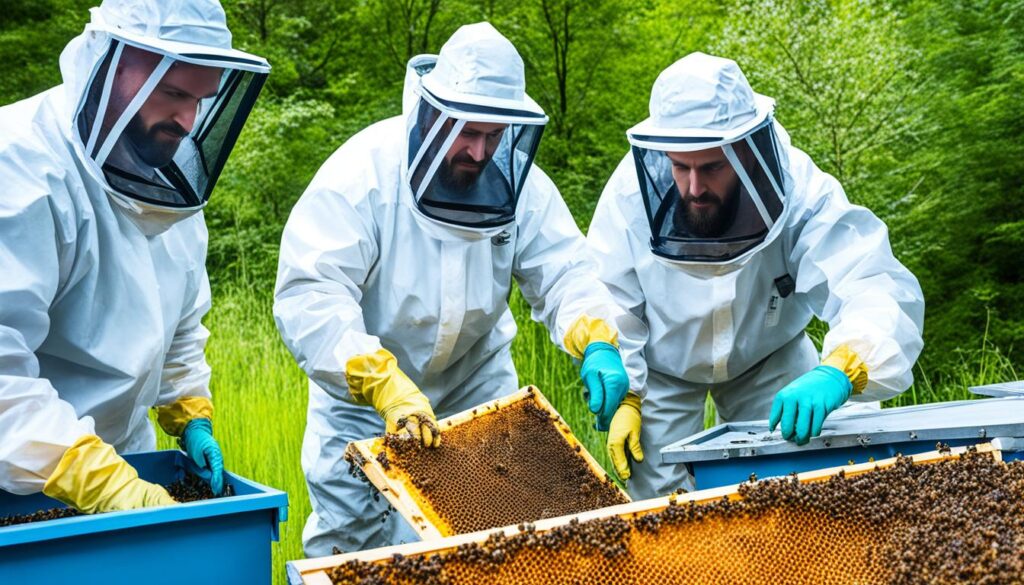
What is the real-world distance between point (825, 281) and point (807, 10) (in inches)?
298

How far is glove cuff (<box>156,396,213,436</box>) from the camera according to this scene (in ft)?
14.4

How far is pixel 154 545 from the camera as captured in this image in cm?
280

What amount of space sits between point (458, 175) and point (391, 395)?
3.54 feet

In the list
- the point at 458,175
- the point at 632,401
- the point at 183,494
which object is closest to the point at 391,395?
the point at 183,494

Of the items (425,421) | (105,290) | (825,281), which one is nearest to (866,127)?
(825,281)

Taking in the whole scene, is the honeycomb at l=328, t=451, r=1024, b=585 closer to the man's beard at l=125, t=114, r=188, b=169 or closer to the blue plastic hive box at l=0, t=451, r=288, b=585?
the blue plastic hive box at l=0, t=451, r=288, b=585

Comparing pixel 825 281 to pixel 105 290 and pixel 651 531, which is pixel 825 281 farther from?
pixel 105 290

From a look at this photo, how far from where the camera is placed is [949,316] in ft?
31.4

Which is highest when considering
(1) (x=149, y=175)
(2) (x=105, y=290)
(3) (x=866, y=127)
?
(1) (x=149, y=175)

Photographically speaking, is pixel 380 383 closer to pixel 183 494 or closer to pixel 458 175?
pixel 183 494

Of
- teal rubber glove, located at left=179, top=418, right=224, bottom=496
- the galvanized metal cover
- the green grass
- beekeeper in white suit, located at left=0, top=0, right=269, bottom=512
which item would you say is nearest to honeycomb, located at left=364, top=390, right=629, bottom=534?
the galvanized metal cover

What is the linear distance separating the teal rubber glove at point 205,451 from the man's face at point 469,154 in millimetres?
1545

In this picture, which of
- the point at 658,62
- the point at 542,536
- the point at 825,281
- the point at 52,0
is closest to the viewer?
the point at 542,536

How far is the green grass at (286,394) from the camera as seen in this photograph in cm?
673
